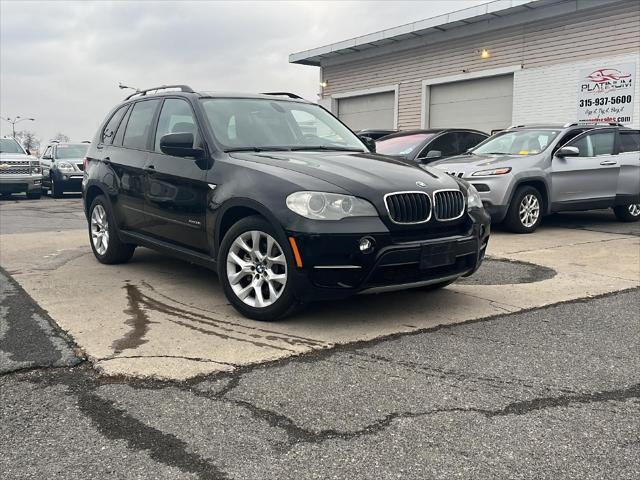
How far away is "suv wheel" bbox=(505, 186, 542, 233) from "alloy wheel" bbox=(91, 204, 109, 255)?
560cm

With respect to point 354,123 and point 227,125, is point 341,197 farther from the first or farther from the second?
point 354,123

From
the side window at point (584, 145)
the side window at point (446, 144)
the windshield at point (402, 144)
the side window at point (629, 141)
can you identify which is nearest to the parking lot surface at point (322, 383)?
the side window at point (584, 145)

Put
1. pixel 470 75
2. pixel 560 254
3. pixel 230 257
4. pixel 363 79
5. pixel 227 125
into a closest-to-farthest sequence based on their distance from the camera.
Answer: pixel 230 257 → pixel 227 125 → pixel 560 254 → pixel 470 75 → pixel 363 79

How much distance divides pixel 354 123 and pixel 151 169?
709 inches

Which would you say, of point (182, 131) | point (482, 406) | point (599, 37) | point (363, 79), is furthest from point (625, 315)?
point (363, 79)

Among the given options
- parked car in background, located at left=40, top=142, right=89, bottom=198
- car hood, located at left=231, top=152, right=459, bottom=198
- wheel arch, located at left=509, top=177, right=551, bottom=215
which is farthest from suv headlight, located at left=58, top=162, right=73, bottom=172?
car hood, located at left=231, top=152, right=459, bottom=198

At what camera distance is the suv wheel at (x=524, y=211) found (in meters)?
9.11

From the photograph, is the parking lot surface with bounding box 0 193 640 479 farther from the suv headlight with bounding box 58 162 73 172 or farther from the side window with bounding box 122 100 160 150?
the suv headlight with bounding box 58 162 73 172

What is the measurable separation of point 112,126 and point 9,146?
1443 centimetres

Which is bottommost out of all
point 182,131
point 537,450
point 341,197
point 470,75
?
point 537,450

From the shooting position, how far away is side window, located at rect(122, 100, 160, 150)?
19.7 feet

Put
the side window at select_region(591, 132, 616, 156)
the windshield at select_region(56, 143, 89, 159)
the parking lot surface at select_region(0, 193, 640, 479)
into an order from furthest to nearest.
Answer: the windshield at select_region(56, 143, 89, 159)
the side window at select_region(591, 132, 616, 156)
the parking lot surface at select_region(0, 193, 640, 479)

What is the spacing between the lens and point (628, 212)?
1080cm

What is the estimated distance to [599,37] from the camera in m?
15.0
